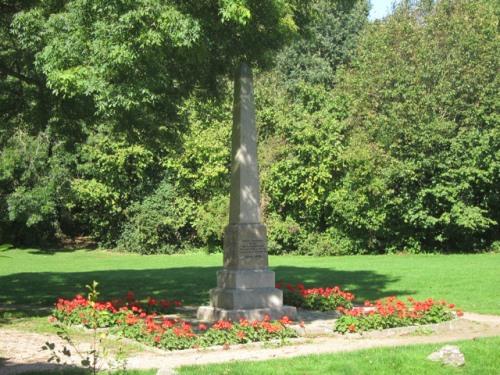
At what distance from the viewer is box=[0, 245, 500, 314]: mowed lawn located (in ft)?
51.7

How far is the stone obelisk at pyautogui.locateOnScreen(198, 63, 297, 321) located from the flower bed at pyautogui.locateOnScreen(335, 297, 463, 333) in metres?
1.56

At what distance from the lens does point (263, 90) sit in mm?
35406

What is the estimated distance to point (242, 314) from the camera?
37.5 feet

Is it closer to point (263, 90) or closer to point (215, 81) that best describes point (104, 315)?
point (215, 81)

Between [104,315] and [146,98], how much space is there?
361cm

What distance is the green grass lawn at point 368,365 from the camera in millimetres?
7445

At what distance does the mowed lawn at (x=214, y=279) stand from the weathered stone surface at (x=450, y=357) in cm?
547

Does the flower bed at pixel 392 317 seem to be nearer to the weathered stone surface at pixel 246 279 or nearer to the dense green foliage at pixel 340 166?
the weathered stone surface at pixel 246 279

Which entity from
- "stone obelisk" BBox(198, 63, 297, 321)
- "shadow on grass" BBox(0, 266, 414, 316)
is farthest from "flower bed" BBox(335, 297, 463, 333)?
"shadow on grass" BBox(0, 266, 414, 316)

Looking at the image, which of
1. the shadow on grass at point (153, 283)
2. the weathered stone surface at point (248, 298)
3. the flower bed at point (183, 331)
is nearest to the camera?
the flower bed at point (183, 331)

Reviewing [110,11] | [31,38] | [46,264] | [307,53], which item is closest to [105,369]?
[110,11]

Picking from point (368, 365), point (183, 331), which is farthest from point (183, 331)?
point (368, 365)

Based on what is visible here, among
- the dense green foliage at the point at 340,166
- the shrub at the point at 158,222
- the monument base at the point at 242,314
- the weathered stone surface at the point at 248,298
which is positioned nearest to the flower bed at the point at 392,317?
the monument base at the point at 242,314

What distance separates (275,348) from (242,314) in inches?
84.5
